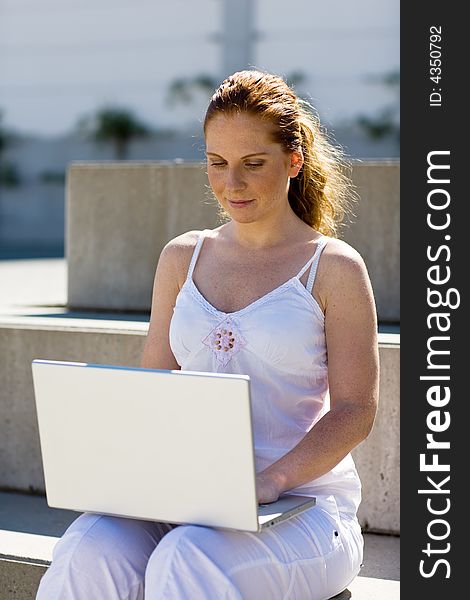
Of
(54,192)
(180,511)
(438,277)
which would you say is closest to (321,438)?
(180,511)

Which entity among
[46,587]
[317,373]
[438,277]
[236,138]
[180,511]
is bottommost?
[46,587]

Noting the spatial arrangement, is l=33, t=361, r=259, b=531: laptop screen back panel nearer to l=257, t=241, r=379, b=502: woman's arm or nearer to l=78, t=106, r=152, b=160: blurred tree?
l=257, t=241, r=379, b=502: woman's arm

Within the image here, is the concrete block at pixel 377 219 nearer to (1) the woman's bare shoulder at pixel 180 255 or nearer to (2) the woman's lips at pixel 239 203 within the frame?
(1) the woman's bare shoulder at pixel 180 255

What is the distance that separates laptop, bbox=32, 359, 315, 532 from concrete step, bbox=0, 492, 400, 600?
540 mm

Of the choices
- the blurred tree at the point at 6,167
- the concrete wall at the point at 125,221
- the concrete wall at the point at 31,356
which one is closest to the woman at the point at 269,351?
the concrete wall at the point at 31,356

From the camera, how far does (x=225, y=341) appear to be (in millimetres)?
2457

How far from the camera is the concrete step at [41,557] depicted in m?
2.71

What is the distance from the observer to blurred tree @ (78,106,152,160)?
27438 mm

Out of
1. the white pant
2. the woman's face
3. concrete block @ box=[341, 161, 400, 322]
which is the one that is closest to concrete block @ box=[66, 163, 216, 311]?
concrete block @ box=[341, 161, 400, 322]

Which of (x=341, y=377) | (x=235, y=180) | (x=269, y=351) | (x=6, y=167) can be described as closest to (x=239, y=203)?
(x=235, y=180)

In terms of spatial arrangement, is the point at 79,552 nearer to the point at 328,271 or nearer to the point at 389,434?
the point at 328,271

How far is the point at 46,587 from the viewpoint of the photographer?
2.24m

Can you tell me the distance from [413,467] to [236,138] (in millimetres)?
846

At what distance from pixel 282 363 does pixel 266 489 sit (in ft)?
1.01
